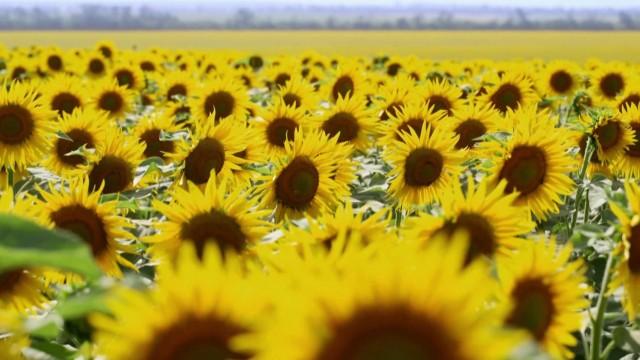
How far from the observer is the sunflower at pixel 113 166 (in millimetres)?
4344

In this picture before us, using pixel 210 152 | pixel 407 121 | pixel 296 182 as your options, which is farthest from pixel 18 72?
pixel 296 182

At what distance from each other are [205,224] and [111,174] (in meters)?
1.74

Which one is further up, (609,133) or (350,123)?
(350,123)

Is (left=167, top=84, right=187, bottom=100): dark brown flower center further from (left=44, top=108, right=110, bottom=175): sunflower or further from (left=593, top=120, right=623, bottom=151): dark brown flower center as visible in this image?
(left=593, top=120, right=623, bottom=151): dark brown flower center

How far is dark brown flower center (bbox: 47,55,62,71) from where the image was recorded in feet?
44.9

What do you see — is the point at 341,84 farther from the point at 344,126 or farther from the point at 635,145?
the point at 635,145

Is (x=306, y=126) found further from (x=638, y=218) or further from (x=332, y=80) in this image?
(x=638, y=218)

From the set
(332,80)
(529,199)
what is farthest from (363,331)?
(332,80)

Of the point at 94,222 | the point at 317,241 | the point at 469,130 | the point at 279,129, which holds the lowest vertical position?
the point at 317,241

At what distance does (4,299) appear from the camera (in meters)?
2.47

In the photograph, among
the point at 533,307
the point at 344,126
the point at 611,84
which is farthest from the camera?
the point at 611,84

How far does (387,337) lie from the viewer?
4.04 feet

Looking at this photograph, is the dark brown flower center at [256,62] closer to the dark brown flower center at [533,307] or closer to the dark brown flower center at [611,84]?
the dark brown flower center at [611,84]

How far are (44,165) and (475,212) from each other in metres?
3.45
